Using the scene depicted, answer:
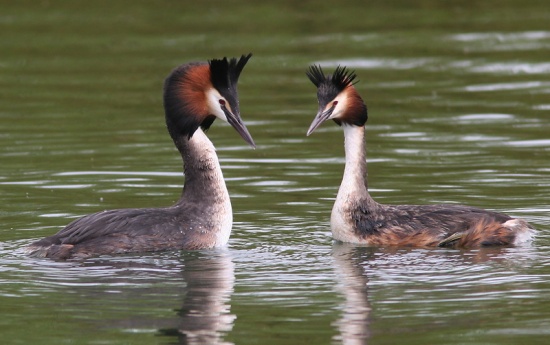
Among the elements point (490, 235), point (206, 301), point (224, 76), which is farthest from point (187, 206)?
point (490, 235)

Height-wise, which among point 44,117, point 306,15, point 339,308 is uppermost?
point 306,15

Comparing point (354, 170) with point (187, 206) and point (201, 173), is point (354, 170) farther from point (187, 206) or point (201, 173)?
point (187, 206)

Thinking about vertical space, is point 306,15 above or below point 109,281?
above

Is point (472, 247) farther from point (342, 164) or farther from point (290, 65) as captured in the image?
point (290, 65)

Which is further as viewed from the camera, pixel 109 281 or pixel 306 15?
pixel 306 15

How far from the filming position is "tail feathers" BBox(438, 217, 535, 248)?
1114 cm

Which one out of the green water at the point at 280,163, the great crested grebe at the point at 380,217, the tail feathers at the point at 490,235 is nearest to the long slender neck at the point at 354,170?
the great crested grebe at the point at 380,217

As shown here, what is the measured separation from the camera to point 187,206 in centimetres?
1146

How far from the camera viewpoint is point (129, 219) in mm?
11070

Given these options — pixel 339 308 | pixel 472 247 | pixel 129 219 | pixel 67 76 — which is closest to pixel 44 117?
pixel 67 76

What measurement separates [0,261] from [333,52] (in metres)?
11.8

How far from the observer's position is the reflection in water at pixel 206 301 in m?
8.62

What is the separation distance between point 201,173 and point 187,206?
35 cm

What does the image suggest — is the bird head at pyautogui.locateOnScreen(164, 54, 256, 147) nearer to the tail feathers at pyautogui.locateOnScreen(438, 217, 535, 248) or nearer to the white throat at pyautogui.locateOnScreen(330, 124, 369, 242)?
the white throat at pyautogui.locateOnScreen(330, 124, 369, 242)
